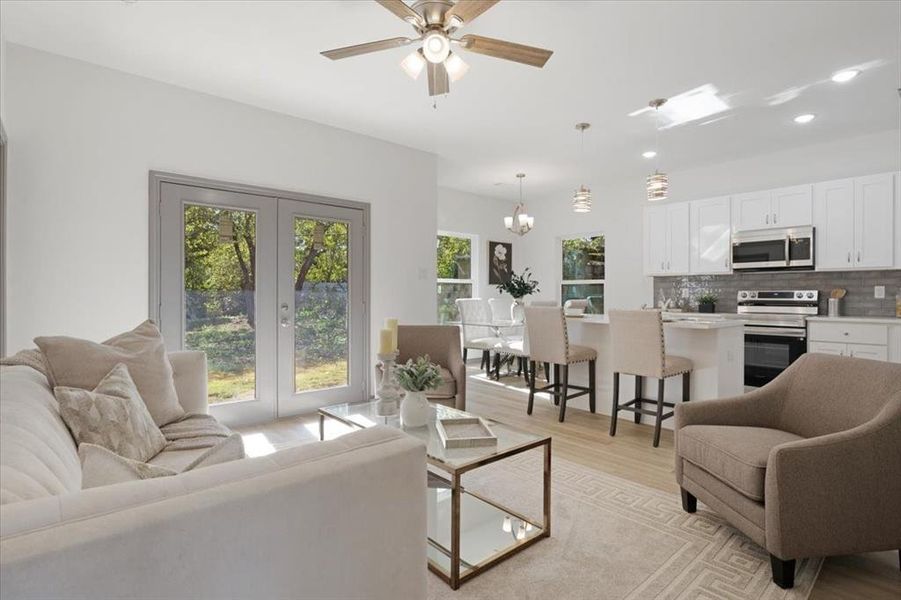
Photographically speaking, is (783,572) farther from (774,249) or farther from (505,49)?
(774,249)

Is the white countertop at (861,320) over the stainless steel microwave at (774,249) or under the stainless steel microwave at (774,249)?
under

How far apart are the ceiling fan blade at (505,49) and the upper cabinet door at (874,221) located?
13.6ft

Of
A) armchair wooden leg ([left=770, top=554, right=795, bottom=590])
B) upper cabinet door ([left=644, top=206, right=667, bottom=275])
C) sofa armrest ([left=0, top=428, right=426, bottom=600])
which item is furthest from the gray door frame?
upper cabinet door ([left=644, top=206, right=667, bottom=275])

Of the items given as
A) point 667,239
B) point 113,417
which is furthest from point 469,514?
point 667,239

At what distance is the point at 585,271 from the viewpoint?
24.1 feet

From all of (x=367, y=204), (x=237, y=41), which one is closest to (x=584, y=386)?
(x=367, y=204)

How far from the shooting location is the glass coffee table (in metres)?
1.87

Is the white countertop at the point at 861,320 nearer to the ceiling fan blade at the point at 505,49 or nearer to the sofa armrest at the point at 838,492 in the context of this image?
the sofa armrest at the point at 838,492

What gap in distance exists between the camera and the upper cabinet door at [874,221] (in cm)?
443

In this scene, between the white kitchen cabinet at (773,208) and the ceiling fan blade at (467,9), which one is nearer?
the ceiling fan blade at (467,9)

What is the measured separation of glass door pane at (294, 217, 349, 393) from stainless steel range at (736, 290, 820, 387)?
4.35 metres

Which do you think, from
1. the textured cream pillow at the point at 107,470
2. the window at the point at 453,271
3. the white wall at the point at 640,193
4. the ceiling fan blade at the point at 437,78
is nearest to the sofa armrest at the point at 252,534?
the textured cream pillow at the point at 107,470

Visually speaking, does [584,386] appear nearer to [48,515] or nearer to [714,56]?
[714,56]

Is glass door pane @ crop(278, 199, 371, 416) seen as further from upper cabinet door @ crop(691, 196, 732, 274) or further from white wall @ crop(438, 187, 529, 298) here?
upper cabinet door @ crop(691, 196, 732, 274)
